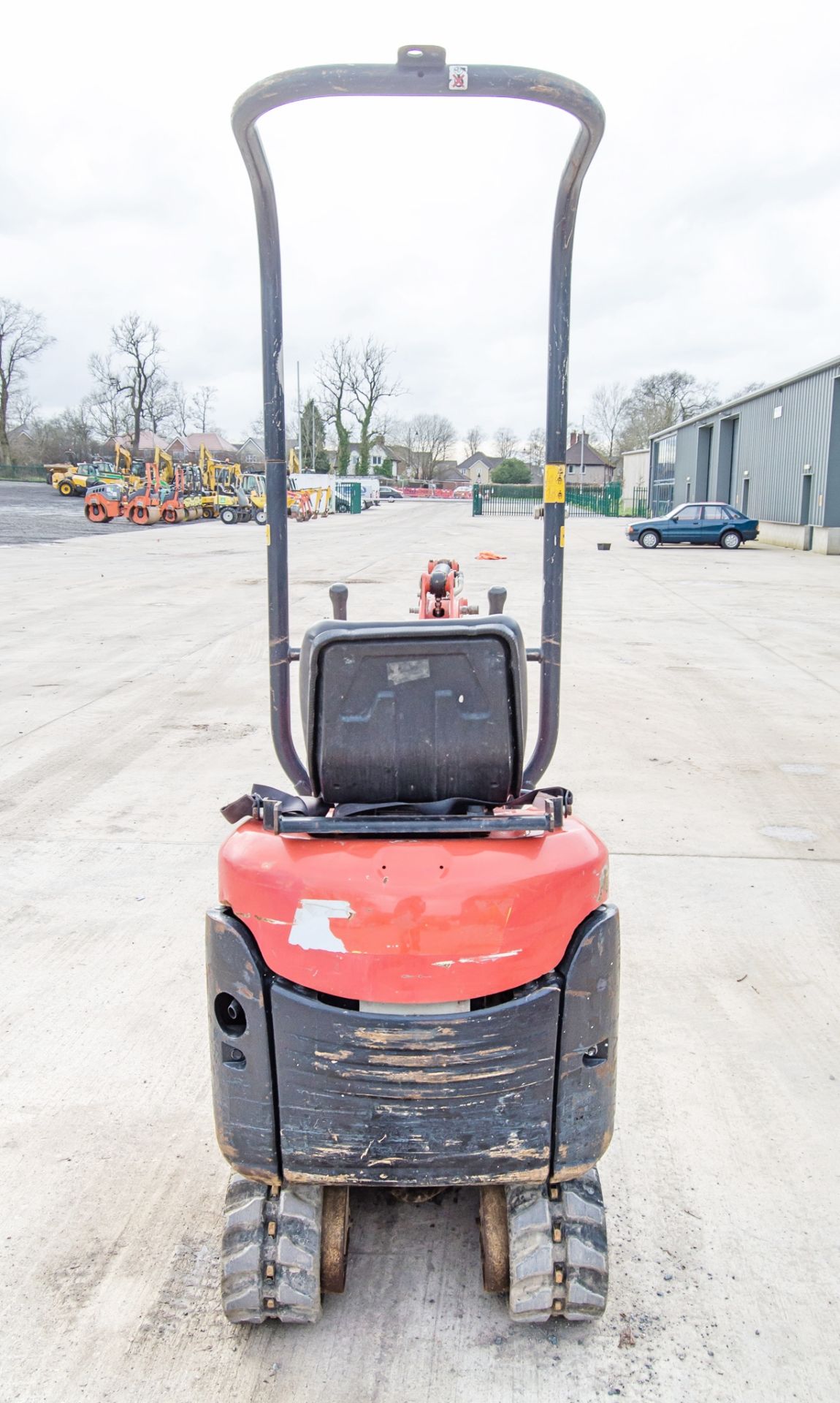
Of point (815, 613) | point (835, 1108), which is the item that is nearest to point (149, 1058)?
point (835, 1108)

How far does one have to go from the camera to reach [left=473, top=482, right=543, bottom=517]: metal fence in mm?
63531

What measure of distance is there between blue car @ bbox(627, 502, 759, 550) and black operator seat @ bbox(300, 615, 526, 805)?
1107 inches

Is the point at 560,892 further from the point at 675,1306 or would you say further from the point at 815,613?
the point at 815,613

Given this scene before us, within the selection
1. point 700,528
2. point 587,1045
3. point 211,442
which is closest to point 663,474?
point 700,528

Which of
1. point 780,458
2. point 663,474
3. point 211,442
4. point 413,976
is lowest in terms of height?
point 413,976

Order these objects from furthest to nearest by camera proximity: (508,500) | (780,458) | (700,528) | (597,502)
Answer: (508,500) < (597,502) < (780,458) < (700,528)

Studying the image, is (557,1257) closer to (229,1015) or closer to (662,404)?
(229,1015)

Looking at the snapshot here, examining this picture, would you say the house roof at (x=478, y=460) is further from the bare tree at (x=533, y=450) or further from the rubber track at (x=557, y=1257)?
the rubber track at (x=557, y=1257)

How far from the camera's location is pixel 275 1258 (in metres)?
2.18

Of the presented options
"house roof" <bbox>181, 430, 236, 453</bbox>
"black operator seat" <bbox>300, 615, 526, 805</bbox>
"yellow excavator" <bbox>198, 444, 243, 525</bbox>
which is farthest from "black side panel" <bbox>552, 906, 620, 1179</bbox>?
"house roof" <bbox>181, 430, 236, 453</bbox>

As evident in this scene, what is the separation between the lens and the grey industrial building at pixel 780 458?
26219 millimetres

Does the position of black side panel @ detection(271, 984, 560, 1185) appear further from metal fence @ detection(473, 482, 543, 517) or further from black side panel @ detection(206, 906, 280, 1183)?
metal fence @ detection(473, 482, 543, 517)

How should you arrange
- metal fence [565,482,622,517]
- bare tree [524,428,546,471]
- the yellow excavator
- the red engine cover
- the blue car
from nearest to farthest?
the red engine cover < the blue car < the yellow excavator < metal fence [565,482,622,517] < bare tree [524,428,546,471]

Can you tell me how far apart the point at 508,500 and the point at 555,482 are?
67861 millimetres
